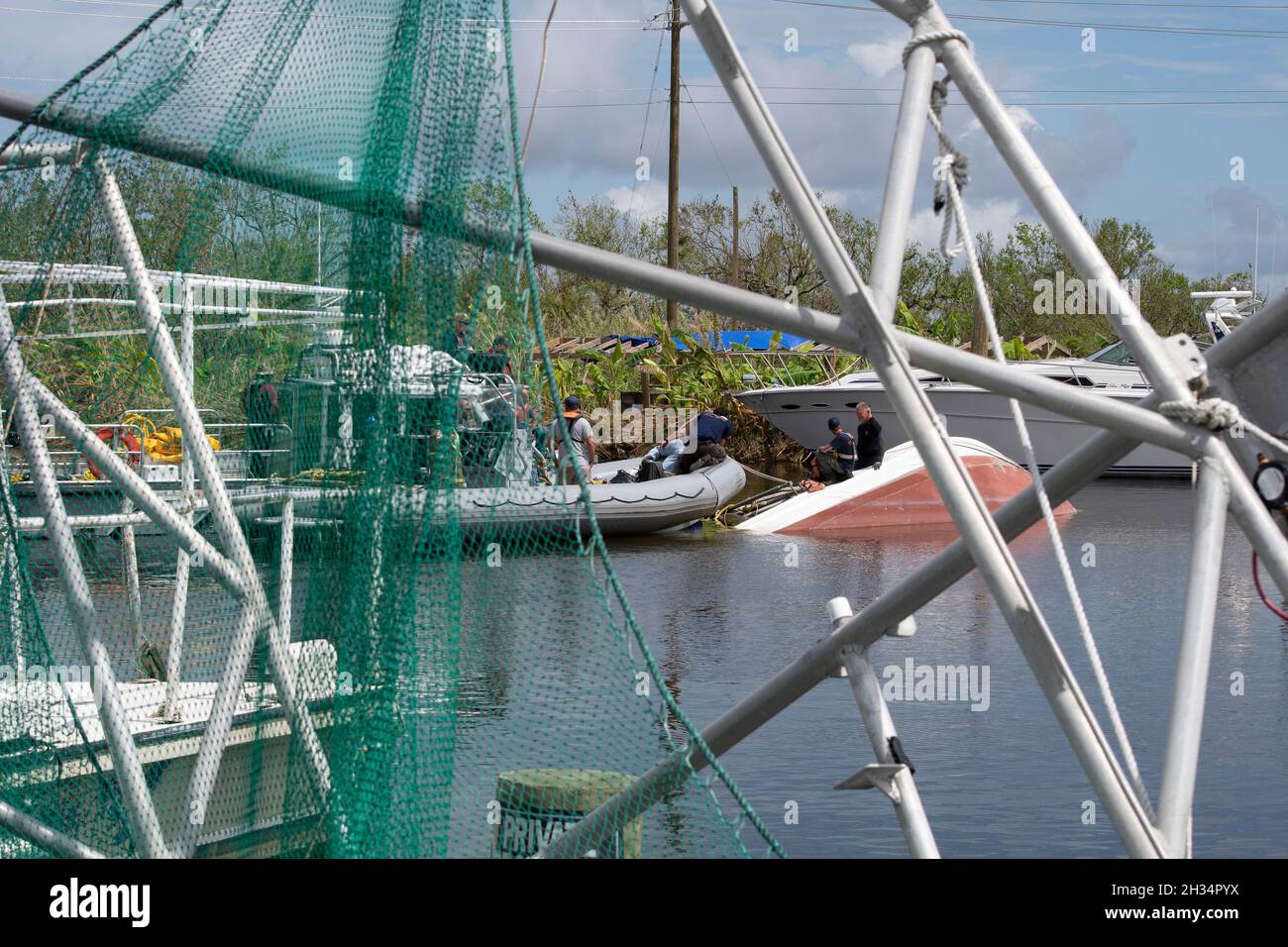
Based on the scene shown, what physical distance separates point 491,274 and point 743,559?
1423 centimetres

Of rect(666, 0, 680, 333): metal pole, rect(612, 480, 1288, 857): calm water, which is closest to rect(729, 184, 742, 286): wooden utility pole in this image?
rect(666, 0, 680, 333): metal pole

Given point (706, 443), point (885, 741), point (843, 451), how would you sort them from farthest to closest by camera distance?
point (706, 443), point (843, 451), point (885, 741)

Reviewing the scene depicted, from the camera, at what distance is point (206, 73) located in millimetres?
4293

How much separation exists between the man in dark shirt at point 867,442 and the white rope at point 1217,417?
1839 cm

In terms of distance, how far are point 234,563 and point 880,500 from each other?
17176 millimetres

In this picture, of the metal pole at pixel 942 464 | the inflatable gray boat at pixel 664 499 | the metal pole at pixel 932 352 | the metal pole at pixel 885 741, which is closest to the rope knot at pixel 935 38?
the metal pole at pixel 942 464

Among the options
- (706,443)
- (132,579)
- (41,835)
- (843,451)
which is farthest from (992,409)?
(41,835)

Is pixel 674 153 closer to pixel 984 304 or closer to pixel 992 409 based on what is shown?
pixel 992 409

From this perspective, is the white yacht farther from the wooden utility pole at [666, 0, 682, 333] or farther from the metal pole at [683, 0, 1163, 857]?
the metal pole at [683, 0, 1163, 857]

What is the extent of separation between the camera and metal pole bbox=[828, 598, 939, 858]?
3.47m

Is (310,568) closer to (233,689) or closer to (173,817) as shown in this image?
(233,689)

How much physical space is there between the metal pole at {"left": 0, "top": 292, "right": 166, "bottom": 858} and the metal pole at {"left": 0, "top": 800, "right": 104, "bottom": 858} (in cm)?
18

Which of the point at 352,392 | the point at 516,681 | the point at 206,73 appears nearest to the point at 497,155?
the point at 352,392

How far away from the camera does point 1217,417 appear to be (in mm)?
3215
